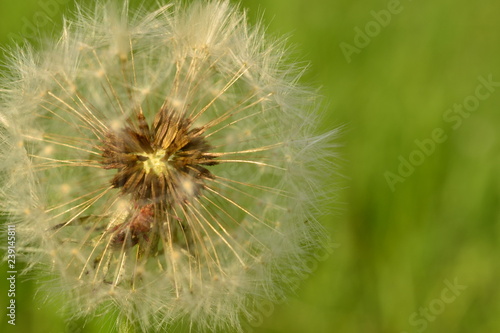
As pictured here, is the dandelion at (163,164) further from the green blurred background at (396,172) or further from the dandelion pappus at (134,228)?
the green blurred background at (396,172)

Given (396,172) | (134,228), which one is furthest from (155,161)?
(396,172)

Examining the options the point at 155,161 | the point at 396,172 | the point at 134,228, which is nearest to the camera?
the point at 134,228

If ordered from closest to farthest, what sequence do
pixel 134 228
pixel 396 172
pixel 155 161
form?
pixel 134 228, pixel 155 161, pixel 396 172

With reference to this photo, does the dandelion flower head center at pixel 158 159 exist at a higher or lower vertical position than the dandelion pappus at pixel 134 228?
higher

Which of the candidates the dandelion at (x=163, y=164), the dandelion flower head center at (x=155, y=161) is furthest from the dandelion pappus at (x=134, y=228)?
the dandelion flower head center at (x=155, y=161)

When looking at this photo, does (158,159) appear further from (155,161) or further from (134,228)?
(134,228)

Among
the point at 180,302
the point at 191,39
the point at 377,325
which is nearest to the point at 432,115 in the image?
the point at 377,325

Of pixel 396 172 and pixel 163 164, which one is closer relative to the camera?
pixel 163 164

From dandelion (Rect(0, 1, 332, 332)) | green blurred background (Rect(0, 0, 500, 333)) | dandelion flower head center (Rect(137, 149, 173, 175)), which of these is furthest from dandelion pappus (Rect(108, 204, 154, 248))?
green blurred background (Rect(0, 0, 500, 333))
